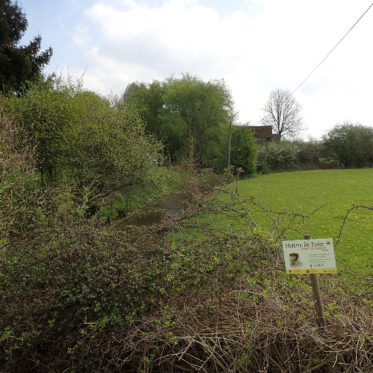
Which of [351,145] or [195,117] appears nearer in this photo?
[195,117]

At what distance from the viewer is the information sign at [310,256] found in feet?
7.24

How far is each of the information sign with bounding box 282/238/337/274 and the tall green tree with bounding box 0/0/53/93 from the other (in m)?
14.5

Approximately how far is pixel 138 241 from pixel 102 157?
29.5ft

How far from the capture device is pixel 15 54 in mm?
13812

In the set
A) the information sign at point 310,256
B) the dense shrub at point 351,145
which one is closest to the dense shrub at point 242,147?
the dense shrub at point 351,145

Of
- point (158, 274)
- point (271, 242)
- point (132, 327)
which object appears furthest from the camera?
point (271, 242)

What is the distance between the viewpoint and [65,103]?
36.0 feet

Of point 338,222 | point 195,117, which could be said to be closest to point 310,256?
point 338,222

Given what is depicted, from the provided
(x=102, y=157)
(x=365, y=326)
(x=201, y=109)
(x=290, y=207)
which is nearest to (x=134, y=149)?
(x=102, y=157)

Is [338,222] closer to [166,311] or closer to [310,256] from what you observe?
[310,256]

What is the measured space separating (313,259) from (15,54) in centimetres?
1691

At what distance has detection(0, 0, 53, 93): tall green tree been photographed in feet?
44.4

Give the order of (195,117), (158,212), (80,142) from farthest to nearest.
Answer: (195,117), (158,212), (80,142)

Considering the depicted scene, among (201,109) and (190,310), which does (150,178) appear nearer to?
(190,310)
